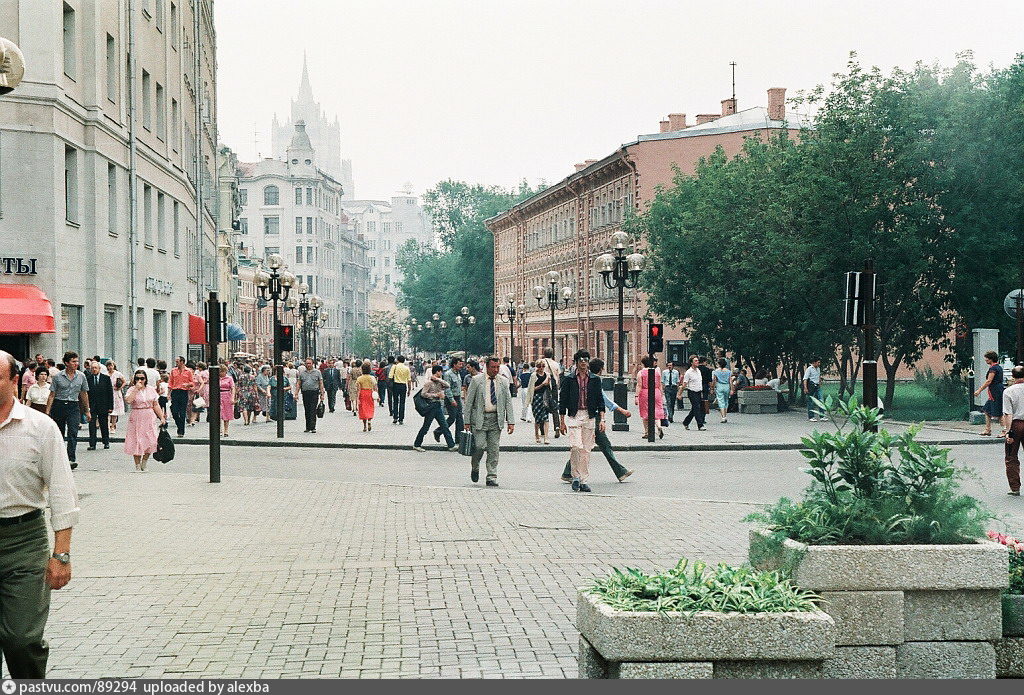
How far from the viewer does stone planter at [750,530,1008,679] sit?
550 cm

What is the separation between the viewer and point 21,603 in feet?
17.3

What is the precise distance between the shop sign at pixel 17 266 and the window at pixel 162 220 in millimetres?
11900

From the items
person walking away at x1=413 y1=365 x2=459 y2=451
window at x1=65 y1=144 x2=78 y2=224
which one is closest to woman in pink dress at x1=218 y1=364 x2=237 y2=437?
window at x1=65 y1=144 x2=78 y2=224

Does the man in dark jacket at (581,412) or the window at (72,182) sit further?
the window at (72,182)

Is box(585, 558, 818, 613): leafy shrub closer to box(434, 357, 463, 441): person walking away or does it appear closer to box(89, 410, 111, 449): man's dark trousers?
box(434, 357, 463, 441): person walking away

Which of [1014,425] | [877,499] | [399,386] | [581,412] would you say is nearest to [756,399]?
[399,386]

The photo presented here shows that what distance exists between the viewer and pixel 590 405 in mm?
16688

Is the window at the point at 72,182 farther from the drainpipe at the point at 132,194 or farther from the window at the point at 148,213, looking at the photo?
the window at the point at 148,213

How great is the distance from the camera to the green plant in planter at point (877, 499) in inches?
227

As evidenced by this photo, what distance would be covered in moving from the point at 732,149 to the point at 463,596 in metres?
54.4

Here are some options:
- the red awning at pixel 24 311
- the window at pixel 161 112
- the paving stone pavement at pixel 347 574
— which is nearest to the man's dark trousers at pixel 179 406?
the red awning at pixel 24 311

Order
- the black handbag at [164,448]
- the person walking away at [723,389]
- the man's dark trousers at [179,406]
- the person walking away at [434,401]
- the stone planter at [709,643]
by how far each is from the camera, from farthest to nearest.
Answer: the person walking away at [723,389] → the man's dark trousers at [179,406] → the person walking away at [434,401] → the black handbag at [164,448] → the stone planter at [709,643]

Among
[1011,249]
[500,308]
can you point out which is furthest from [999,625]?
[500,308]

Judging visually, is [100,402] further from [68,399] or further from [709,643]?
[709,643]
